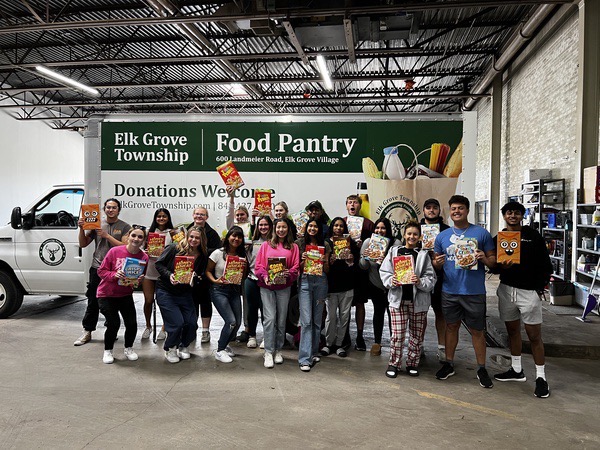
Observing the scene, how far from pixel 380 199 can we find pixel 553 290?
5069mm

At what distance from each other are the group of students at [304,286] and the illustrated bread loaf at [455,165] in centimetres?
74

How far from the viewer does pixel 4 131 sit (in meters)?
18.8

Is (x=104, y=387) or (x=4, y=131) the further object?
(x=4, y=131)

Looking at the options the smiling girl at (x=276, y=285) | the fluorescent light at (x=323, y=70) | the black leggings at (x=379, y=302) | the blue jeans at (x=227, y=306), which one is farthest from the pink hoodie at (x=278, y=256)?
the fluorescent light at (x=323, y=70)

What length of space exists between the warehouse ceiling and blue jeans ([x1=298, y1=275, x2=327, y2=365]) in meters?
3.06

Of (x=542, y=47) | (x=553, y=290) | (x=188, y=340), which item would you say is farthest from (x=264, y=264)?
(x=542, y=47)

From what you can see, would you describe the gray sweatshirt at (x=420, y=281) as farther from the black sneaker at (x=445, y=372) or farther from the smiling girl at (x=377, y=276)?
the black sneaker at (x=445, y=372)

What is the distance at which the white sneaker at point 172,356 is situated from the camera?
488cm

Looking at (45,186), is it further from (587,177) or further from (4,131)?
(587,177)

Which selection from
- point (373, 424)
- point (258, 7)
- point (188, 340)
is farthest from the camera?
point (258, 7)

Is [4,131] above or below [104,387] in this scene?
above

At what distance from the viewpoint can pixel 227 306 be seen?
4844 mm

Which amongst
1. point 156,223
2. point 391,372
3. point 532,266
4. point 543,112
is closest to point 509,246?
point 532,266

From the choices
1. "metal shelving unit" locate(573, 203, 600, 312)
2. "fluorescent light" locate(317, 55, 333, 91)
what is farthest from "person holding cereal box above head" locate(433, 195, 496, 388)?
"fluorescent light" locate(317, 55, 333, 91)
